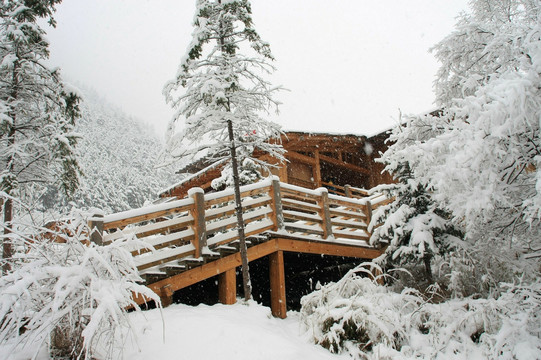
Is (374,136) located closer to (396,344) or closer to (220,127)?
(220,127)

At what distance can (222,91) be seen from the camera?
6367 mm

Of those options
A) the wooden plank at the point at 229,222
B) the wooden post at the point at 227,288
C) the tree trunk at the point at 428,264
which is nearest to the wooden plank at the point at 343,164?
the wooden plank at the point at 229,222

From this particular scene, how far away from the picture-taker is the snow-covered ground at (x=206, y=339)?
4043mm

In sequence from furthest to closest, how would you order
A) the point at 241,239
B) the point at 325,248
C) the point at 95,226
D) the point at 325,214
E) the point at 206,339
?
1. the point at 325,214
2. the point at 325,248
3. the point at 241,239
4. the point at 95,226
5. the point at 206,339

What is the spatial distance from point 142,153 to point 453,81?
56.2 meters

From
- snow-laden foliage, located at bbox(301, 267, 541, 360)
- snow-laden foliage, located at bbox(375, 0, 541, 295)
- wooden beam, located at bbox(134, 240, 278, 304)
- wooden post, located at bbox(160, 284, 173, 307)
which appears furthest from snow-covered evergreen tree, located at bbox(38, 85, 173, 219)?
snow-laden foliage, located at bbox(301, 267, 541, 360)

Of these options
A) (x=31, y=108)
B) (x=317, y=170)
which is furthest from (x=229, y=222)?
(x=317, y=170)

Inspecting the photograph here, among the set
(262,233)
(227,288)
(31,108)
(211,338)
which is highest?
(31,108)

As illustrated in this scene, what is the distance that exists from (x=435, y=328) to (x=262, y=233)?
145 inches

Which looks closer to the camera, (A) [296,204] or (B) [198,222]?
(B) [198,222]

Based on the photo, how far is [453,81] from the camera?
962 cm

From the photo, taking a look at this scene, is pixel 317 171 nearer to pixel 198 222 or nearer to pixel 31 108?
pixel 198 222

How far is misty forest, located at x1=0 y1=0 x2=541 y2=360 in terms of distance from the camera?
3.73 meters

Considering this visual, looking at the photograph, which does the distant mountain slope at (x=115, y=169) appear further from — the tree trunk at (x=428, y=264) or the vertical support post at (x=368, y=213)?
the tree trunk at (x=428, y=264)
